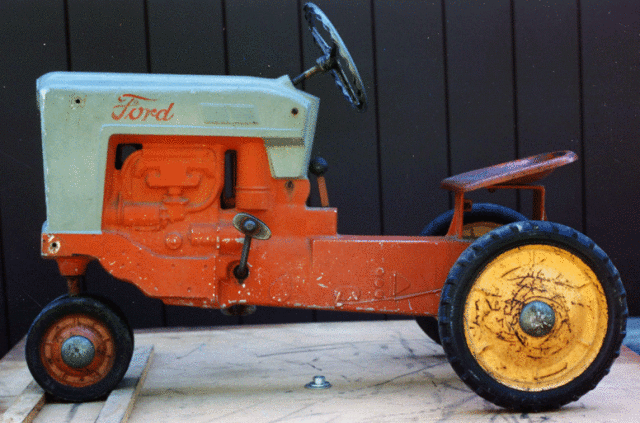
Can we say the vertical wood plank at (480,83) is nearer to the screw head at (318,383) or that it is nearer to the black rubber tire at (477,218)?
the black rubber tire at (477,218)

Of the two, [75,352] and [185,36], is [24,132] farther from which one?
[75,352]

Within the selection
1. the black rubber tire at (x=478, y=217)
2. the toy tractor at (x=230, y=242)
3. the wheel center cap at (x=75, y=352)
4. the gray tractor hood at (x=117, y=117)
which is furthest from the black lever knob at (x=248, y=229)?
the black rubber tire at (x=478, y=217)

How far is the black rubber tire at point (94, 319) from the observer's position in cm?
208

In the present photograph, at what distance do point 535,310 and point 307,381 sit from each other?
0.70 meters

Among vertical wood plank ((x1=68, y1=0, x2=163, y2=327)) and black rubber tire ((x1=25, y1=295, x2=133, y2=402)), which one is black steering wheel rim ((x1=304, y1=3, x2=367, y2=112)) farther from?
vertical wood plank ((x1=68, y1=0, x2=163, y2=327))

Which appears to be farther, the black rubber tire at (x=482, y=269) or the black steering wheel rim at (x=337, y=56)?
the black steering wheel rim at (x=337, y=56)

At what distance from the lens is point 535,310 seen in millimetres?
1950

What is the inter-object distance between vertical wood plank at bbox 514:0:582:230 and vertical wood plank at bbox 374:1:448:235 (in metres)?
0.32

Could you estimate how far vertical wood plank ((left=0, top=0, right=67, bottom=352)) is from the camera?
9.93 ft

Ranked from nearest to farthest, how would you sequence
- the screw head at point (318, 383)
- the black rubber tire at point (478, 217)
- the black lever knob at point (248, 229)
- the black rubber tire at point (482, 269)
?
the black rubber tire at point (482, 269)
the black lever knob at point (248, 229)
the screw head at point (318, 383)
the black rubber tire at point (478, 217)

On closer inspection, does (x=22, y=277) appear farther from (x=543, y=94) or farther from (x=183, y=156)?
(x=543, y=94)

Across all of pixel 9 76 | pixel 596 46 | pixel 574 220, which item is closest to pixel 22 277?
pixel 9 76

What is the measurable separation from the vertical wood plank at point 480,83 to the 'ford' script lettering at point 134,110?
143 centimetres

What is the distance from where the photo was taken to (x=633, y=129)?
3207mm
